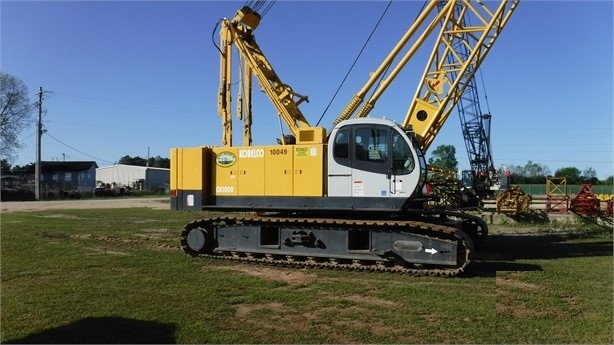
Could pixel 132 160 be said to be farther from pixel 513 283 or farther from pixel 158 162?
pixel 513 283

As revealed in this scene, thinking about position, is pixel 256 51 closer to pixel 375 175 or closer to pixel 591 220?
pixel 375 175

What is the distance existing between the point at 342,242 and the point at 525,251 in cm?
558

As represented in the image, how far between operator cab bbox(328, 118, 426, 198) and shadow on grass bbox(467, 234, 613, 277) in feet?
7.83

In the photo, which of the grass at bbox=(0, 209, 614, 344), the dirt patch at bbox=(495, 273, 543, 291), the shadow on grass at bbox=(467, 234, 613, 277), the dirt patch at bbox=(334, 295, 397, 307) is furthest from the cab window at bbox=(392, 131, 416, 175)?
the dirt patch at bbox=(334, 295, 397, 307)

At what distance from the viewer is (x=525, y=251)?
14070 millimetres

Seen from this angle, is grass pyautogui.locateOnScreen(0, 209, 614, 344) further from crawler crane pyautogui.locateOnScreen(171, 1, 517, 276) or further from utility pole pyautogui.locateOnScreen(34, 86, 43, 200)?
utility pole pyautogui.locateOnScreen(34, 86, 43, 200)

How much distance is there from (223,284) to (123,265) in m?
3.05

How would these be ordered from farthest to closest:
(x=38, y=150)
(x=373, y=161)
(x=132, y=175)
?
(x=132, y=175) → (x=38, y=150) → (x=373, y=161)

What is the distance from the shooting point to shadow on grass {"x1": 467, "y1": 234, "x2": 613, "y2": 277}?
1150 centimetres

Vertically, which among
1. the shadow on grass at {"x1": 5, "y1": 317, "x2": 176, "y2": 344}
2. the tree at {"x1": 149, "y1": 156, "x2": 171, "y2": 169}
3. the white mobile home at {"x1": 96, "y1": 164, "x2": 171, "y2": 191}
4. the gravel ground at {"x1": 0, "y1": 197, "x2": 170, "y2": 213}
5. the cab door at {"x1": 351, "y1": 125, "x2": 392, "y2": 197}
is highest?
the tree at {"x1": 149, "y1": 156, "x2": 171, "y2": 169}

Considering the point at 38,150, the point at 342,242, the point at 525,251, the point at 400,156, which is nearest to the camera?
the point at 400,156

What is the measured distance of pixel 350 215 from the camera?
1217cm

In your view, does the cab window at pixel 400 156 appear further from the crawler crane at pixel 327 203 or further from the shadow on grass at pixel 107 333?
the shadow on grass at pixel 107 333

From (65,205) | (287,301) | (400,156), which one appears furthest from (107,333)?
(65,205)
